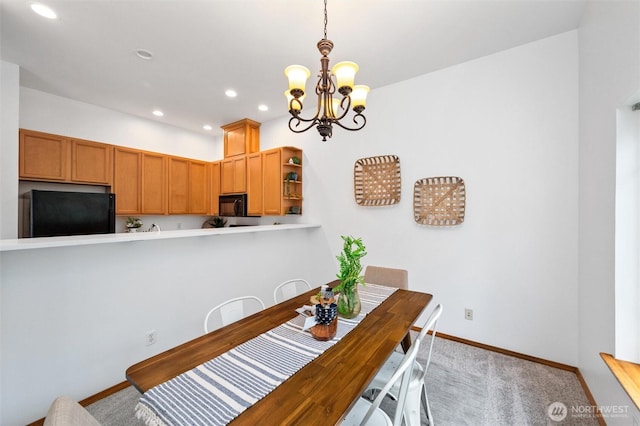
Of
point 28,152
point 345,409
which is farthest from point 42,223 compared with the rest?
point 345,409

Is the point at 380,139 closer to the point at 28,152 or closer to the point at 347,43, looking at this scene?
the point at 347,43

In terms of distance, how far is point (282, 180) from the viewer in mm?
3727

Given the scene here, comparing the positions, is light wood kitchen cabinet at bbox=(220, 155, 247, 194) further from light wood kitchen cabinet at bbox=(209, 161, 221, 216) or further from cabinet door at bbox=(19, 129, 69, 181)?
cabinet door at bbox=(19, 129, 69, 181)

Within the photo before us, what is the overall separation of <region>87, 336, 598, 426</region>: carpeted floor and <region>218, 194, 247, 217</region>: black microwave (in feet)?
8.69

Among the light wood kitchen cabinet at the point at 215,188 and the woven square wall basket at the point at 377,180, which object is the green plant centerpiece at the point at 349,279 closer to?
the woven square wall basket at the point at 377,180

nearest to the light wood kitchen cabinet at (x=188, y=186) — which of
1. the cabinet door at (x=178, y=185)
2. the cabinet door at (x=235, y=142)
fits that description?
the cabinet door at (x=178, y=185)

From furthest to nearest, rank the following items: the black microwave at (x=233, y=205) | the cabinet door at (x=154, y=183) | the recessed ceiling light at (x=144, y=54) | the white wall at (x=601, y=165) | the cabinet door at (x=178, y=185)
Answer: the cabinet door at (x=178, y=185) → the black microwave at (x=233, y=205) → the cabinet door at (x=154, y=183) → the recessed ceiling light at (x=144, y=54) → the white wall at (x=601, y=165)

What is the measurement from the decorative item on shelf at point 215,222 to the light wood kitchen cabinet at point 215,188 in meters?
0.23

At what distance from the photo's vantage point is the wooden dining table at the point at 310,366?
0.83 meters

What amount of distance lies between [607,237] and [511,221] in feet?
2.89

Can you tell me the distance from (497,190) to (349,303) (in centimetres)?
198

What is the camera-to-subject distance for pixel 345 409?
833 mm

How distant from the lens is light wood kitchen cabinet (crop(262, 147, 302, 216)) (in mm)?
3734

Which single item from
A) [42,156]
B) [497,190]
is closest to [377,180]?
[497,190]
